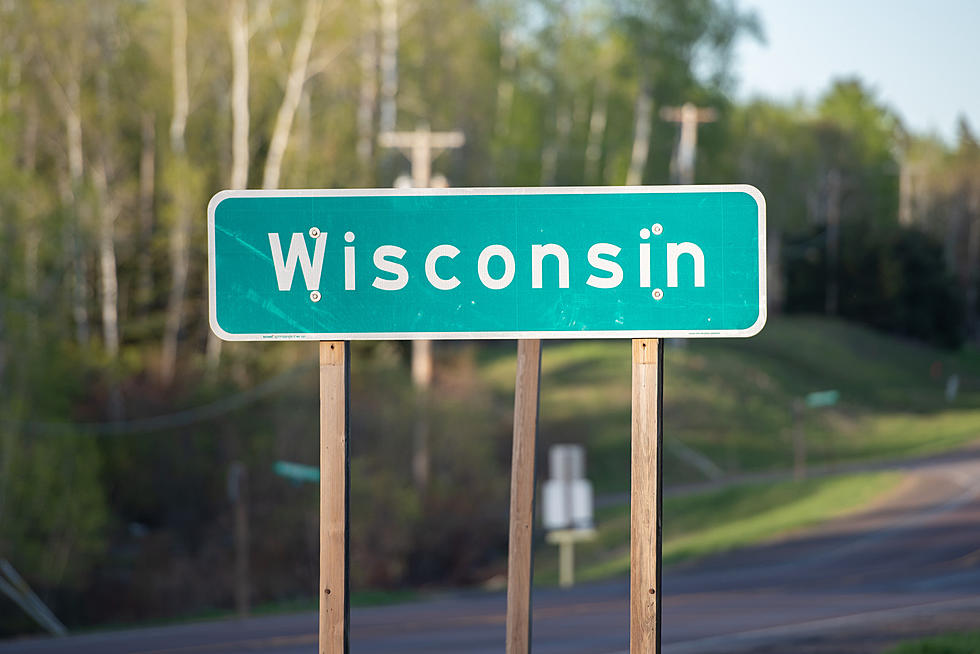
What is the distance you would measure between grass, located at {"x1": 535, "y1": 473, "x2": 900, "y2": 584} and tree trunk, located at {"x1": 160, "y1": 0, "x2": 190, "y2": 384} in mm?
9427

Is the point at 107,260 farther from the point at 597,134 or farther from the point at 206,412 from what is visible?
the point at 597,134

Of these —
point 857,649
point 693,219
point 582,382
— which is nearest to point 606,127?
point 582,382

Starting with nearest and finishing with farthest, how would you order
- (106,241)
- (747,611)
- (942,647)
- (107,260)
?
(942,647) → (747,611) → (106,241) → (107,260)

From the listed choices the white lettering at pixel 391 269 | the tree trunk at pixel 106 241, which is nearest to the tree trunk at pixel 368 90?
the tree trunk at pixel 106 241

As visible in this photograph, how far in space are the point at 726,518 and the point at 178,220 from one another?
554 inches

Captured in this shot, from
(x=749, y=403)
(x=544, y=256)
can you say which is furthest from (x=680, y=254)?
(x=749, y=403)

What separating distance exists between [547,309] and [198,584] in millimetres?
21969

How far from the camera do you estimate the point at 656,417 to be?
4055 millimetres

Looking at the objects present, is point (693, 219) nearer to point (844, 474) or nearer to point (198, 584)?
point (198, 584)

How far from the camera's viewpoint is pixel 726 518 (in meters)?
28.9

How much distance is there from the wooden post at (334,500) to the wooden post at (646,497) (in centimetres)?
94

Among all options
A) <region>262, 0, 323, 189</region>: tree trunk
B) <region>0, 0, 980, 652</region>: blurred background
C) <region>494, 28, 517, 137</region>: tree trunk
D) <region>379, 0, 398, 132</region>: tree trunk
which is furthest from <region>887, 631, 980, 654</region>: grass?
<region>494, 28, 517, 137</region>: tree trunk

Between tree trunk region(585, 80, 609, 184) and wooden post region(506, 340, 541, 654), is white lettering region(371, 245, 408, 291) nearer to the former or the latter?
wooden post region(506, 340, 541, 654)

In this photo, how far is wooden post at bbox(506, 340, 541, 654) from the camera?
4230 millimetres
